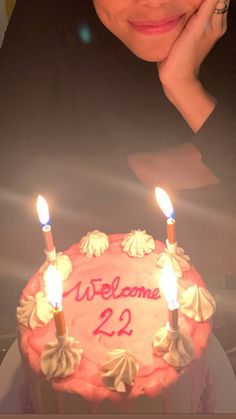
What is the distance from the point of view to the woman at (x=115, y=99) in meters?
2.23

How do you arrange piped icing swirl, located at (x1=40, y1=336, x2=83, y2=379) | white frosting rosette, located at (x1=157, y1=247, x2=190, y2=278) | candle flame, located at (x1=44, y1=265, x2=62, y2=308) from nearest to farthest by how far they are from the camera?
1. candle flame, located at (x1=44, y1=265, x2=62, y2=308)
2. piped icing swirl, located at (x1=40, y1=336, x2=83, y2=379)
3. white frosting rosette, located at (x1=157, y1=247, x2=190, y2=278)

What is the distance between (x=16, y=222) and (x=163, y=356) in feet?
3.28

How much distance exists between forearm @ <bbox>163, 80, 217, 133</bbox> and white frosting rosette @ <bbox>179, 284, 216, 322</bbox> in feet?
2.86

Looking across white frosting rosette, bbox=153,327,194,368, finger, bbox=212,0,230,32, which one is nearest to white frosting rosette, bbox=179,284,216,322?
white frosting rosette, bbox=153,327,194,368

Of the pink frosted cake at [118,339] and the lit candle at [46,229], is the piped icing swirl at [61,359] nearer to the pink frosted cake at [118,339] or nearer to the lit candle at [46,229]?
the pink frosted cake at [118,339]

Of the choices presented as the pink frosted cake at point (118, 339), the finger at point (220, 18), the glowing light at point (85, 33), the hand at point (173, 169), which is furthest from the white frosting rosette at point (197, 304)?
the glowing light at point (85, 33)

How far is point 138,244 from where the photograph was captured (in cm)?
188

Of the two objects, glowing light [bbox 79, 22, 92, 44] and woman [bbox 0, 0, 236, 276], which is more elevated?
glowing light [bbox 79, 22, 92, 44]

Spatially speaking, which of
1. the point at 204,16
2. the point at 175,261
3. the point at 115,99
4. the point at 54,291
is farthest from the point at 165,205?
the point at 115,99

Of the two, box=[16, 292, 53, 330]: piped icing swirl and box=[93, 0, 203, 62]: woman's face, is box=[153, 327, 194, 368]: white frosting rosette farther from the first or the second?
box=[93, 0, 203, 62]: woman's face

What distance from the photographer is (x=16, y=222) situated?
2342mm

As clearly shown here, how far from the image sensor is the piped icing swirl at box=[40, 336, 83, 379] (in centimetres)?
152

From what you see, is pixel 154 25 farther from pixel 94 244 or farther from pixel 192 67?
pixel 94 244

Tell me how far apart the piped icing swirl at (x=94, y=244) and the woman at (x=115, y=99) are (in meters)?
0.18
